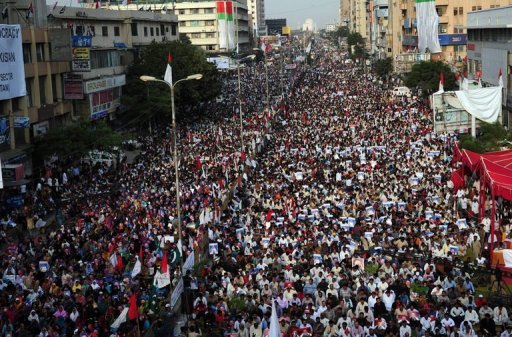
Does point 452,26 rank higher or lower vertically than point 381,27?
lower

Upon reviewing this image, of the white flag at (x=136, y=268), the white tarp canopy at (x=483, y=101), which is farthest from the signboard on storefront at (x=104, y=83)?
the white flag at (x=136, y=268)

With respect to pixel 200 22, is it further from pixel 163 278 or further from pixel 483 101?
pixel 163 278

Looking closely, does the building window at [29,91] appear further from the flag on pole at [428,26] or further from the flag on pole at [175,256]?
the flag on pole at [428,26]

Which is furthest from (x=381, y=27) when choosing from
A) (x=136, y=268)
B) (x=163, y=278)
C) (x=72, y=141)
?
(x=163, y=278)

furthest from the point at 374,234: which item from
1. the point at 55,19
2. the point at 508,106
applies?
the point at 55,19

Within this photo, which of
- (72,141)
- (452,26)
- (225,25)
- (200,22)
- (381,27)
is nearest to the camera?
(72,141)

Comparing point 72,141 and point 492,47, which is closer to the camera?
point 72,141

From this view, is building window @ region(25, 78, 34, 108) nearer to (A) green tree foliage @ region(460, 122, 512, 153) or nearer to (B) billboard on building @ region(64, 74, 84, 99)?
(B) billboard on building @ region(64, 74, 84, 99)

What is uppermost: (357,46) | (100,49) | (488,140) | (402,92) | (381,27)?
(381,27)
